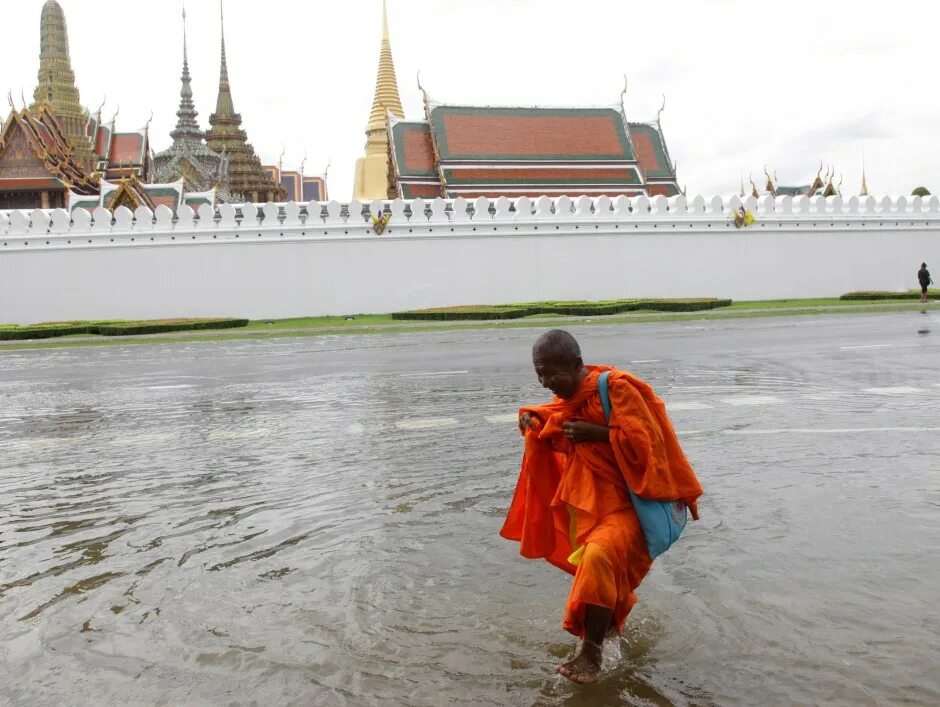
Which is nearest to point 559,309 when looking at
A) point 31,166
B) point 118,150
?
point 31,166

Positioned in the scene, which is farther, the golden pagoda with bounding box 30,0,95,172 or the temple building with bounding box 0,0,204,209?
the golden pagoda with bounding box 30,0,95,172

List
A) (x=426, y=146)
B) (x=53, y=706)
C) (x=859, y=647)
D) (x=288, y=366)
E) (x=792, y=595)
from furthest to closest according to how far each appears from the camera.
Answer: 1. (x=426, y=146)
2. (x=288, y=366)
3. (x=792, y=595)
4. (x=859, y=647)
5. (x=53, y=706)

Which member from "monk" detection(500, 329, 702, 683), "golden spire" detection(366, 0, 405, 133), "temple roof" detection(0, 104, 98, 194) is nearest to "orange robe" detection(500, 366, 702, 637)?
"monk" detection(500, 329, 702, 683)

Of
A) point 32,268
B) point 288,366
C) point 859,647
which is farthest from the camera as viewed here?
point 32,268

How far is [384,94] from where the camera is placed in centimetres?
4756

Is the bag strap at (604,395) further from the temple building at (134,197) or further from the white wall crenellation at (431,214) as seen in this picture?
the temple building at (134,197)

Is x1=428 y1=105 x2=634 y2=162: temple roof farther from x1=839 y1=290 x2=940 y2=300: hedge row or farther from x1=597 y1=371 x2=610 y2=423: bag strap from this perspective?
x1=597 y1=371 x2=610 y2=423: bag strap

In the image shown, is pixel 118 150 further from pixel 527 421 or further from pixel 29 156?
pixel 527 421

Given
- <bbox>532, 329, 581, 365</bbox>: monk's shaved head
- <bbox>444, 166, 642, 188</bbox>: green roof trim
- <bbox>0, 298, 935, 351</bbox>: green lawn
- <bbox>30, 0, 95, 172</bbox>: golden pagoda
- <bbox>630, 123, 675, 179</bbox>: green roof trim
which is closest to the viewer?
<bbox>532, 329, 581, 365</bbox>: monk's shaved head

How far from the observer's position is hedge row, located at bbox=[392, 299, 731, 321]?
71.9ft

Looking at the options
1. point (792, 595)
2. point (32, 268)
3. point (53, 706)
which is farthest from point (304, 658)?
point (32, 268)

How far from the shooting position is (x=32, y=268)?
24500 millimetres

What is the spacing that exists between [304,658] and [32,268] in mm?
24544

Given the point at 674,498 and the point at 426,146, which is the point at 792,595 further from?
the point at 426,146
